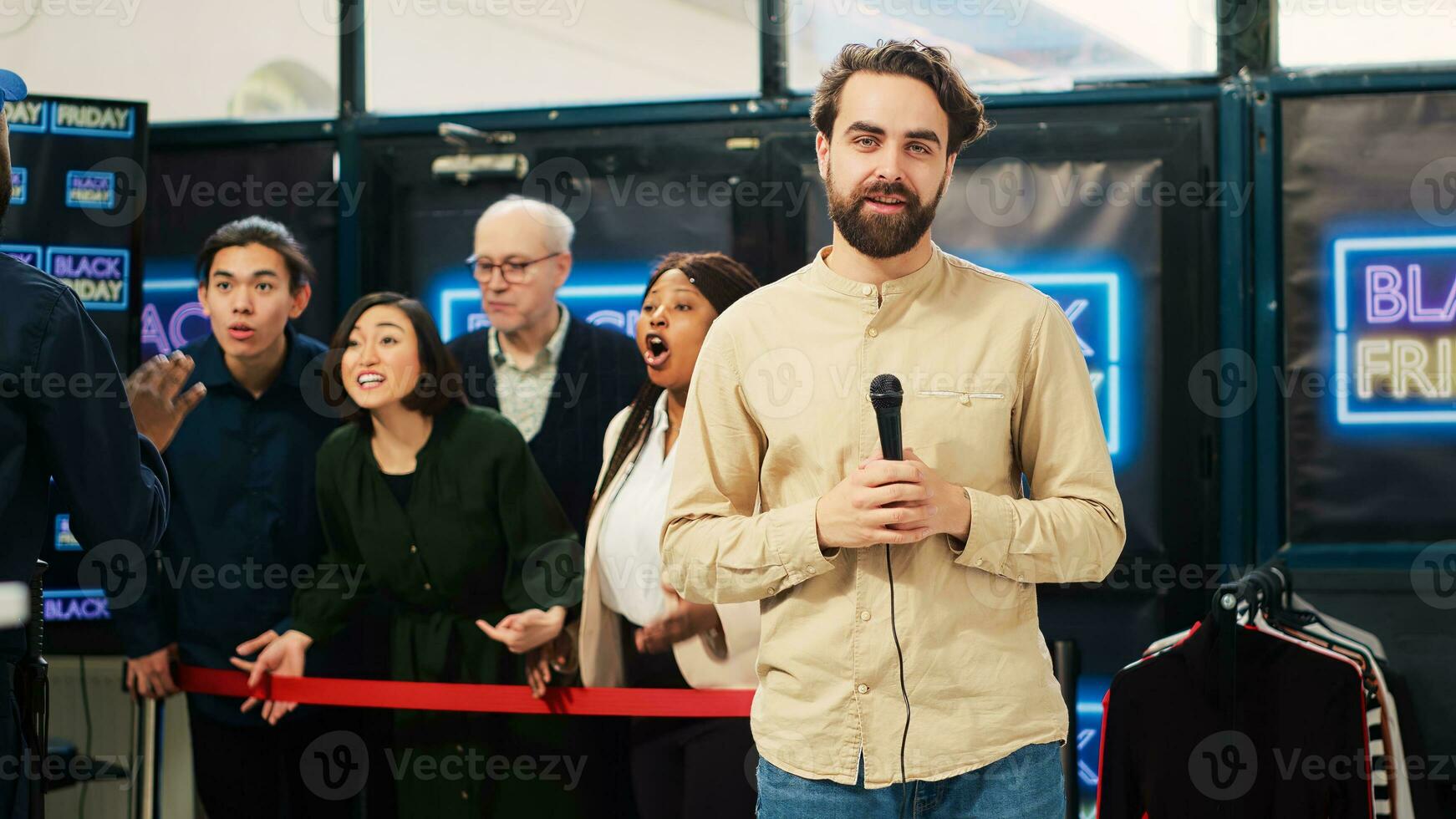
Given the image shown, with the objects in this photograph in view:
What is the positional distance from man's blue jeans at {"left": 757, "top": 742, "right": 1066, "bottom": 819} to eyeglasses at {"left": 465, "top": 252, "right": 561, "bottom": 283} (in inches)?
87.6

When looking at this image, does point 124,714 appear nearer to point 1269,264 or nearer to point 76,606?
point 76,606

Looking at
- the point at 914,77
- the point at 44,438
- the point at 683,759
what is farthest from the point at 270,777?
the point at 914,77

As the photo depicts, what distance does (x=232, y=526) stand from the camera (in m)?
3.64

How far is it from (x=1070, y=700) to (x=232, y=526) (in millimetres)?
2382

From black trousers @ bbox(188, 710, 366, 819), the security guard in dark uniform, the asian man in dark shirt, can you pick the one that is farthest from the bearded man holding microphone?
black trousers @ bbox(188, 710, 366, 819)

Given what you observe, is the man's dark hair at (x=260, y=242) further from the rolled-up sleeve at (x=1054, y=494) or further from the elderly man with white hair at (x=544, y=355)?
the rolled-up sleeve at (x=1054, y=494)

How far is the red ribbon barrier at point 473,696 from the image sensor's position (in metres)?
3.27

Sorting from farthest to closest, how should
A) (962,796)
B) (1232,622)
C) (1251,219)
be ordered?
(1251,219) → (1232,622) → (962,796)

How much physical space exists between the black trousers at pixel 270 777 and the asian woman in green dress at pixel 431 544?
12 cm

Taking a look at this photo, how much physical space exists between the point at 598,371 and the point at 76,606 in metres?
1.72

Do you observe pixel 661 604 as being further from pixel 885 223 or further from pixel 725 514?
pixel 885 223

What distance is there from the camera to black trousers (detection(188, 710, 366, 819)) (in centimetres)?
365

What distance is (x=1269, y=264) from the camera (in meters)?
3.46

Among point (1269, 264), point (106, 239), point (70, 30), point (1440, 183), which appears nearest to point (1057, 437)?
point (1269, 264)
